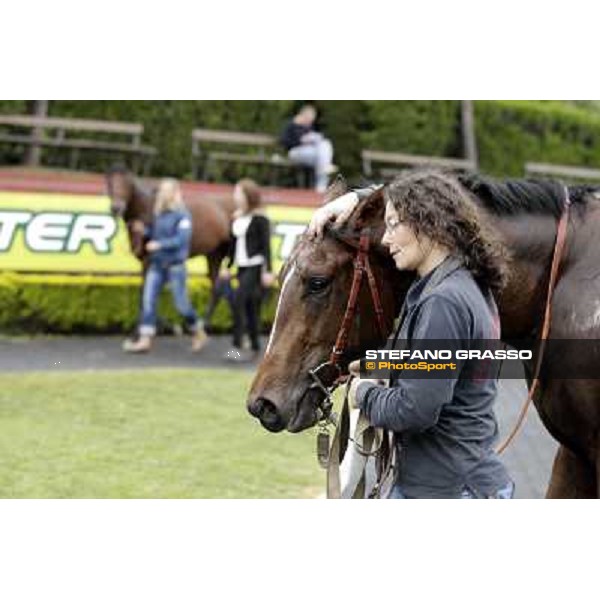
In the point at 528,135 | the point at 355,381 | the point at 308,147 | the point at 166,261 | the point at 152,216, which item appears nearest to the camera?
the point at 355,381

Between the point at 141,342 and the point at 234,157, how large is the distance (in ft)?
12.1

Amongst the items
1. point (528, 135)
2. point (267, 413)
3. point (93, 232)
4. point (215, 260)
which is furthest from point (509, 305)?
point (528, 135)

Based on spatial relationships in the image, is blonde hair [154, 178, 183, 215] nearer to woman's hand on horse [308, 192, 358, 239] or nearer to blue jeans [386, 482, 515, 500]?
woman's hand on horse [308, 192, 358, 239]

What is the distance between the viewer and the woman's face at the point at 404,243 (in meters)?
2.99

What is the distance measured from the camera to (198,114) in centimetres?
1460

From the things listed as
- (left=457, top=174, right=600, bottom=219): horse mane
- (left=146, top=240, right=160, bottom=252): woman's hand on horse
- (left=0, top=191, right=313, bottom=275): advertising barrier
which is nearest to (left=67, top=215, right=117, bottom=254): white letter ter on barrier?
(left=0, top=191, right=313, bottom=275): advertising barrier

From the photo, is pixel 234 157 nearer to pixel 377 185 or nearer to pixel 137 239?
pixel 137 239

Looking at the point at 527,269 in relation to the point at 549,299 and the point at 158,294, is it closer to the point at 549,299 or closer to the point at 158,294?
the point at 549,299

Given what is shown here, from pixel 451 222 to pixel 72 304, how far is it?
8.61 metres

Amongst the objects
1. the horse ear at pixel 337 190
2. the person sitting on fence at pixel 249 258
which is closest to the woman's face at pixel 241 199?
the person sitting on fence at pixel 249 258

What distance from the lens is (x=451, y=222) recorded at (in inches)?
118

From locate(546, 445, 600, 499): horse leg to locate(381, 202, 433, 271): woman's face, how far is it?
1.14m
